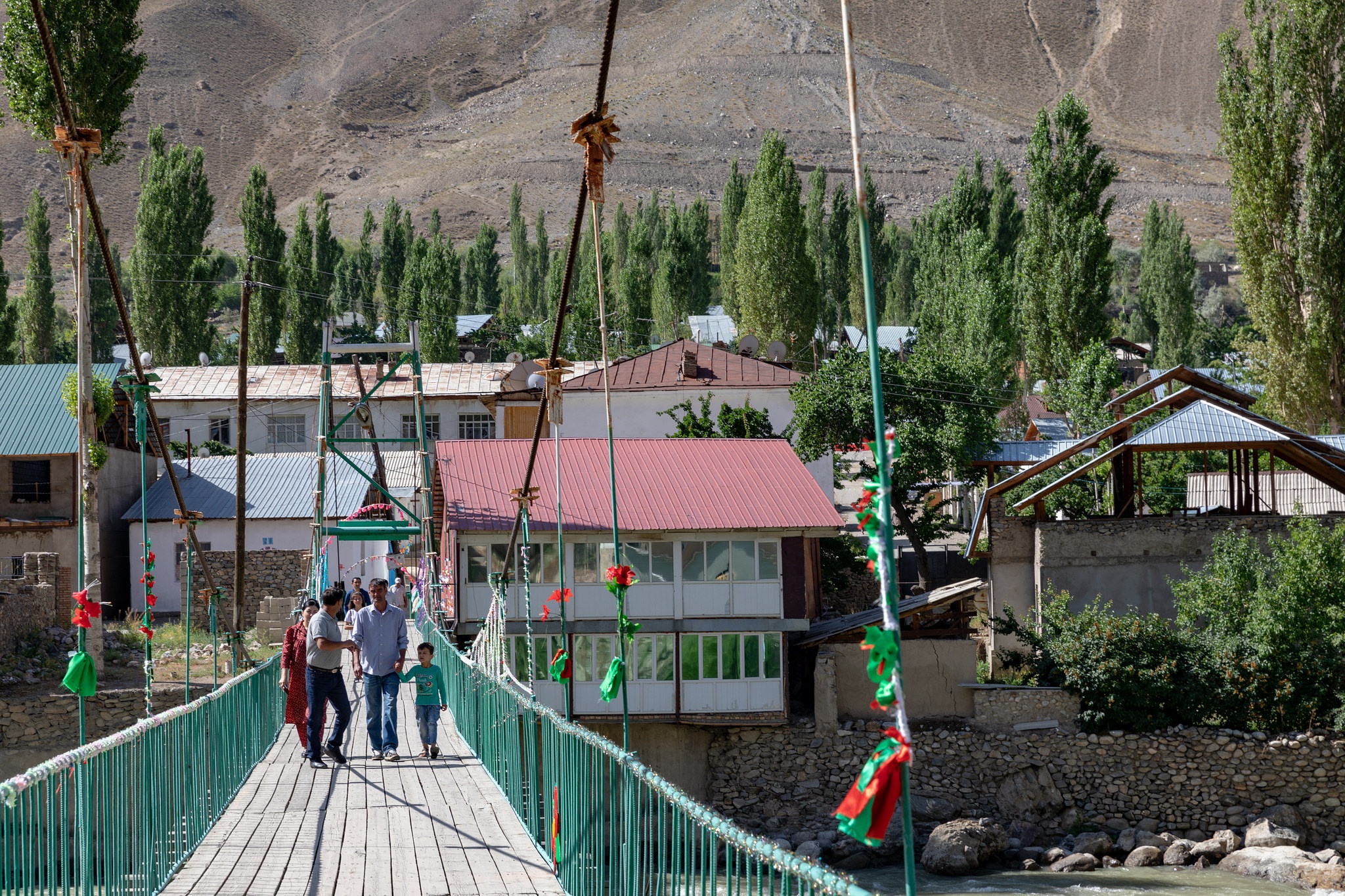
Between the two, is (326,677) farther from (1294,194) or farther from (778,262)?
(778,262)

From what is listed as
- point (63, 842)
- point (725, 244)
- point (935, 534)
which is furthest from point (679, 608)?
point (725, 244)

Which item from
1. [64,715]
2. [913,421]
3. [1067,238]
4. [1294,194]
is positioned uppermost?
[1067,238]

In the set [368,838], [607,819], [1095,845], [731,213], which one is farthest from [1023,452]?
[731,213]

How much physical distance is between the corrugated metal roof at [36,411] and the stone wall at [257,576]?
4.36m

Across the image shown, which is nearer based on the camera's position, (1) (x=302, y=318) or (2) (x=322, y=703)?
(2) (x=322, y=703)

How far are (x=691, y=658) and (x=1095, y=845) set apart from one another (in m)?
8.27

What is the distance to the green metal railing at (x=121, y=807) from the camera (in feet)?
18.9

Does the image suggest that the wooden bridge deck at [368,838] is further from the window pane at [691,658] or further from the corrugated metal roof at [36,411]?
the corrugated metal roof at [36,411]

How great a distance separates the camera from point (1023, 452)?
113 feet

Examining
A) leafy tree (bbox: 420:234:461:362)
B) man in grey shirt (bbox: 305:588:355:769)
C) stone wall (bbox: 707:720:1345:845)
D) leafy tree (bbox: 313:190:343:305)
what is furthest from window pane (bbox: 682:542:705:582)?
leafy tree (bbox: 313:190:343:305)

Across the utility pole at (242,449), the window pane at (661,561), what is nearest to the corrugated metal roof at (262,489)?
the utility pole at (242,449)

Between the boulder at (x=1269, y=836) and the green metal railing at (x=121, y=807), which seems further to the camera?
the boulder at (x=1269, y=836)

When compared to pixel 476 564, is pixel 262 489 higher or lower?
A: higher

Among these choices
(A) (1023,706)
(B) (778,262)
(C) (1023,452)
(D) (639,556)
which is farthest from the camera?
(B) (778,262)
